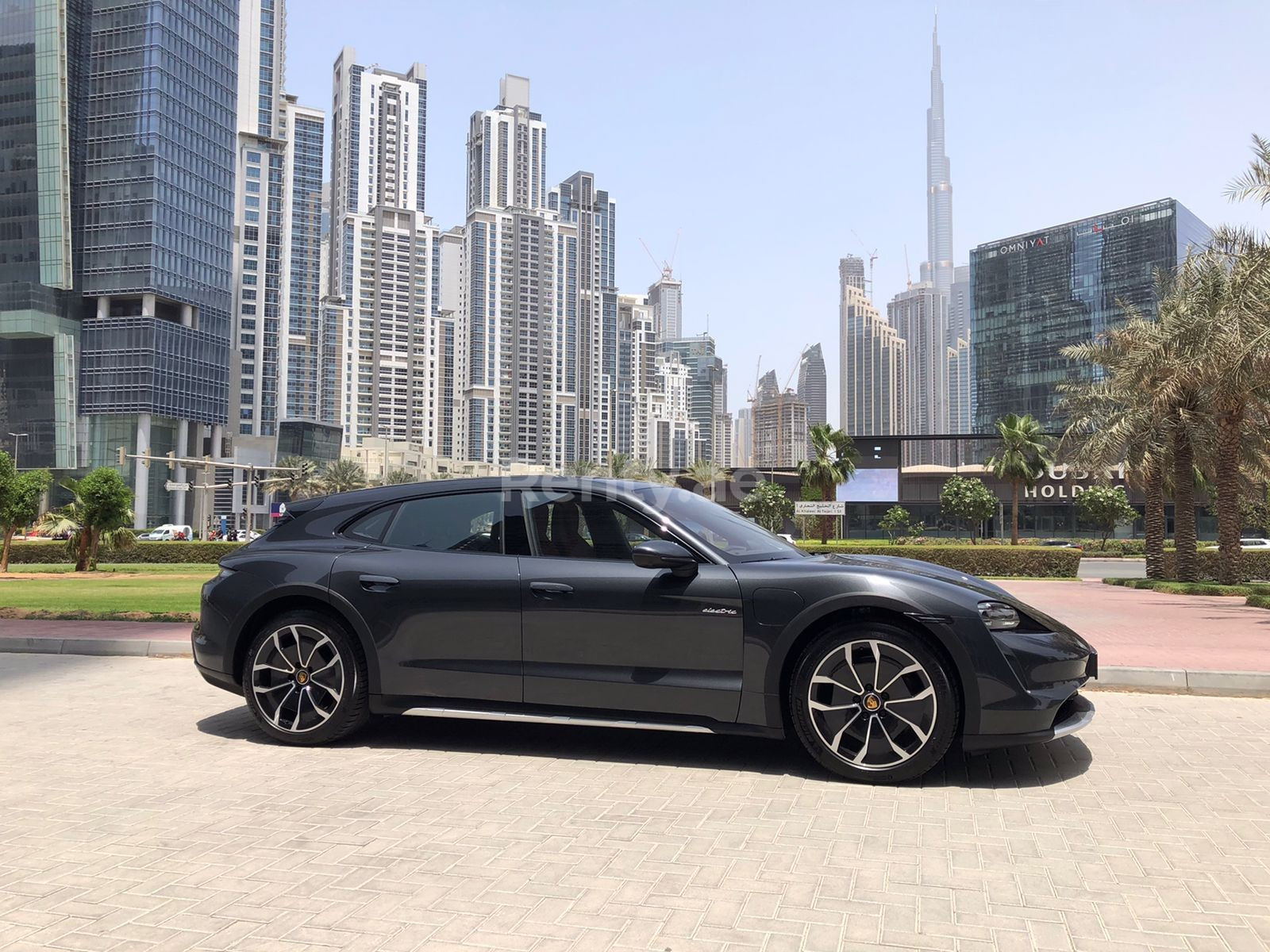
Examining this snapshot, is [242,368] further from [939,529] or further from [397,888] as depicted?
[397,888]

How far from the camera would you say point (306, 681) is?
540 cm

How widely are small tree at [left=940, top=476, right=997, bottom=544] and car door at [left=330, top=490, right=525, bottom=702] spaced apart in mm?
52684

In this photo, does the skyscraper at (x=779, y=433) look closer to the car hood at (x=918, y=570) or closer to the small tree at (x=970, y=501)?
the small tree at (x=970, y=501)

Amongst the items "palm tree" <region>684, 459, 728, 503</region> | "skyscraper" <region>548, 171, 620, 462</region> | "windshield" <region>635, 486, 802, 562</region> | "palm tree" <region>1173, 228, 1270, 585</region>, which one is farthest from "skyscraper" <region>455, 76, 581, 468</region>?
"windshield" <region>635, 486, 802, 562</region>

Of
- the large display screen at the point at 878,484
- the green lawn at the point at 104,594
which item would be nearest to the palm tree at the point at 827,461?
the large display screen at the point at 878,484

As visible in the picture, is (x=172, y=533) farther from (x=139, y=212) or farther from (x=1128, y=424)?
(x=1128, y=424)

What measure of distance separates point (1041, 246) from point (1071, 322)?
13.8m

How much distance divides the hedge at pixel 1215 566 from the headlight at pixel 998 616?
23665 mm

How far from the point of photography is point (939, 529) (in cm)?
7438

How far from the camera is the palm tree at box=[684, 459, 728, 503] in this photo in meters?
68.6

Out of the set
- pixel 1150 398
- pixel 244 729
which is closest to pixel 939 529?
pixel 1150 398

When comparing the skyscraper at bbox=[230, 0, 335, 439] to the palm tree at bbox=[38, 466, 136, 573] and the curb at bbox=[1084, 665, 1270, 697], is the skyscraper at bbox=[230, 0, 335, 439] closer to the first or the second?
the palm tree at bbox=[38, 466, 136, 573]

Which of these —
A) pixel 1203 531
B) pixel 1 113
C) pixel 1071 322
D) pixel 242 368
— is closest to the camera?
pixel 1203 531

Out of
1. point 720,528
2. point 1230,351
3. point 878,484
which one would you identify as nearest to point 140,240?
point 878,484
